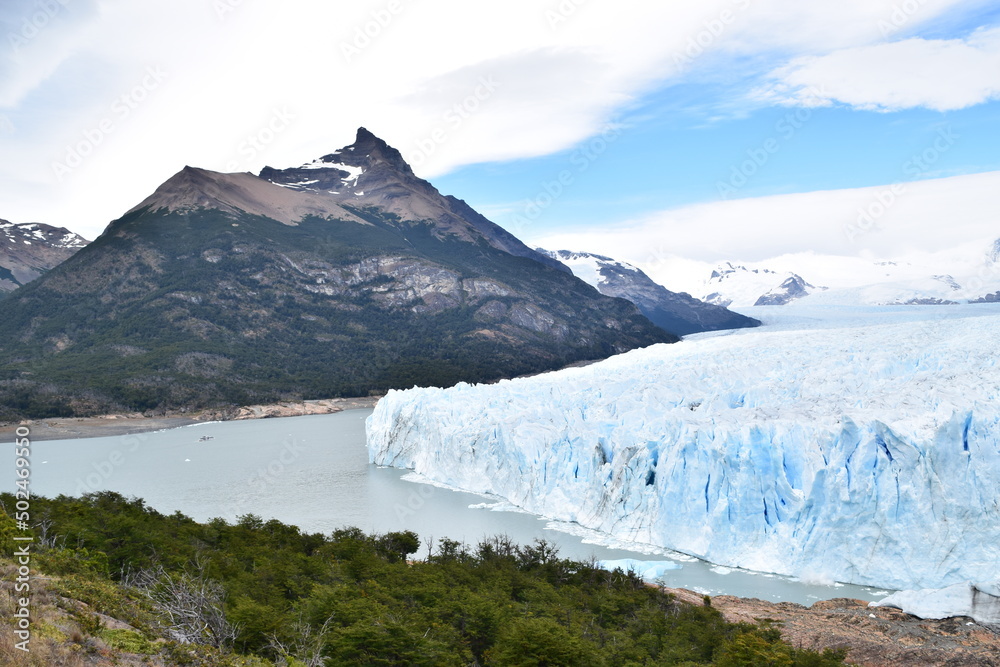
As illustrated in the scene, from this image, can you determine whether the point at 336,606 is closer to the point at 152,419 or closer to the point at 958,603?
the point at 958,603

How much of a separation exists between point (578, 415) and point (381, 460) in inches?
595

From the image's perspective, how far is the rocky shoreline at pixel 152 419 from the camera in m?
62.1

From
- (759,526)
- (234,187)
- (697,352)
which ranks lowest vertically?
(759,526)

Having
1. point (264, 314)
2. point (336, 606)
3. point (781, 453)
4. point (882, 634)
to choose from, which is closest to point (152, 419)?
point (264, 314)

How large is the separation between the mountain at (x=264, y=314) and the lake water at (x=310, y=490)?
2246 cm

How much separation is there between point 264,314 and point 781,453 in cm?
10171

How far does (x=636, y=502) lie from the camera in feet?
80.4

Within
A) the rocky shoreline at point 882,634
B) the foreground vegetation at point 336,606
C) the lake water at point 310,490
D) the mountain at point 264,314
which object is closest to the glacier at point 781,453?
the lake water at point 310,490

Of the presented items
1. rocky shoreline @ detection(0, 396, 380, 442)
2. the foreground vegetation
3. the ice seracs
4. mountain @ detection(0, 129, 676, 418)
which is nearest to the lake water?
the ice seracs

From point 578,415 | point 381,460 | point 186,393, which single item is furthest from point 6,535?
point 186,393

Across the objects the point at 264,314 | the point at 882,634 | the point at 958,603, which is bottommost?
the point at 882,634

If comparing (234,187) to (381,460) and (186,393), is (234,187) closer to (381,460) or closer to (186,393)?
(186,393)

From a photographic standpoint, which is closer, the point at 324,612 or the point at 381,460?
the point at 324,612

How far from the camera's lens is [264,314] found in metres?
113
